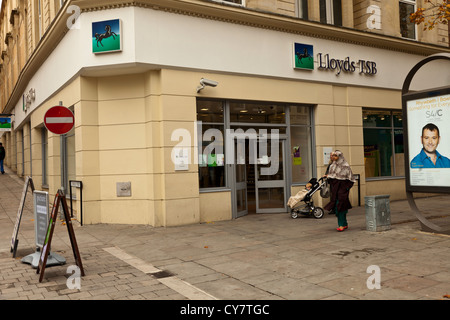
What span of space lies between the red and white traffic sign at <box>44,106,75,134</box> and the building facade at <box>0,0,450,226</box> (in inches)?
95.3

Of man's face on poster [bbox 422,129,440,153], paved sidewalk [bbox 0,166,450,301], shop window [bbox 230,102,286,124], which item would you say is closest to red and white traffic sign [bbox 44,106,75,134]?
paved sidewalk [bbox 0,166,450,301]

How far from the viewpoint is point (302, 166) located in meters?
13.0

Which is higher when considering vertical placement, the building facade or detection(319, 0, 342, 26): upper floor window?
detection(319, 0, 342, 26): upper floor window

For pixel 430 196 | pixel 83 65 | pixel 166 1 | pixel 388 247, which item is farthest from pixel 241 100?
pixel 430 196

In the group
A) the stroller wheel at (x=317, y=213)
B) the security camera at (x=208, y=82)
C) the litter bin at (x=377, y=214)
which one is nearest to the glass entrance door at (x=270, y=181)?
the stroller wheel at (x=317, y=213)

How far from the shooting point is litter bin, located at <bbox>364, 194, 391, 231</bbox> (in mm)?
8750

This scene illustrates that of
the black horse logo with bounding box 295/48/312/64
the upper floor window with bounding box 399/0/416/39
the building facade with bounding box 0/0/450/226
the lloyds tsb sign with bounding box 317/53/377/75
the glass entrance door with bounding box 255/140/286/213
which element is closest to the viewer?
the building facade with bounding box 0/0/450/226

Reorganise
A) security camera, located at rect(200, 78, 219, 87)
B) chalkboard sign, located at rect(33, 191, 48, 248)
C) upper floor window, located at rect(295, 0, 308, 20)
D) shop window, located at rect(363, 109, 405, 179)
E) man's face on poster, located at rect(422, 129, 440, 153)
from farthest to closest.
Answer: shop window, located at rect(363, 109, 405, 179), upper floor window, located at rect(295, 0, 308, 20), security camera, located at rect(200, 78, 219, 87), man's face on poster, located at rect(422, 129, 440, 153), chalkboard sign, located at rect(33, 191, 48, 248)

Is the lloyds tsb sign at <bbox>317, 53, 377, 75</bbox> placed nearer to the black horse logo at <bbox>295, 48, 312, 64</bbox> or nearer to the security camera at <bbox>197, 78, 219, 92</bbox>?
the black horse logo at <bbox>295, 48, 312, 64</bbox>

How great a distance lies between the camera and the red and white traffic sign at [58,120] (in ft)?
24.2

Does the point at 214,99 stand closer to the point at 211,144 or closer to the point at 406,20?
the point at 211,144

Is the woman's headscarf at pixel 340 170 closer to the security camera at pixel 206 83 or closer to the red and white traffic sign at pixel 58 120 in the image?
the security camera at pixel 206 83

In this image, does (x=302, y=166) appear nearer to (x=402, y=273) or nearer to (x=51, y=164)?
(x=402, y=273)

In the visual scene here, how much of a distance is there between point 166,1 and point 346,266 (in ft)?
24.7
